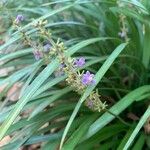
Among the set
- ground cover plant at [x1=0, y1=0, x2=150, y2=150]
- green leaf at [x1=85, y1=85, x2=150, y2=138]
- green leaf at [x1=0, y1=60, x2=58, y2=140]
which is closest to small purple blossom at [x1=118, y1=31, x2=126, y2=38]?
ground cover plant at [x1=0, y1=0, x2=150, y2=150]

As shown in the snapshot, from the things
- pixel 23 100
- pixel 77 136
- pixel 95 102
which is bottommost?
pixel 77 136

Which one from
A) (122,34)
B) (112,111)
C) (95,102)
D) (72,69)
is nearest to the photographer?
(72,69)

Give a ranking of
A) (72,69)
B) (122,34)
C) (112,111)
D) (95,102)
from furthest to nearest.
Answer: (122,34)
(112,111)
(95,102)
(72,69)

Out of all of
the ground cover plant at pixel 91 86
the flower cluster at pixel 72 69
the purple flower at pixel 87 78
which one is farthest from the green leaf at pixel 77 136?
the purple flower at pixel 87 78

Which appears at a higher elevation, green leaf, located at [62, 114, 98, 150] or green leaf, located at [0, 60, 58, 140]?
green leaf, located at [0, 60, 58, 140]

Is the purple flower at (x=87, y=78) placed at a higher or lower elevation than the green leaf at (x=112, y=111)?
higher

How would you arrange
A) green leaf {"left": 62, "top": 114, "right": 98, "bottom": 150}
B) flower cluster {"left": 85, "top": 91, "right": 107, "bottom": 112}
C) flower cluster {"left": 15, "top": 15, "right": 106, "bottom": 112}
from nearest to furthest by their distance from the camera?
flower cluster {"left": 15, "top": 15, "right": 106, "bottom": 112} → flower cluster {"left": 85, "top": 91, "right": 107, "bottom": 112} → green leaf {"left": 62, "top": 114, "right": 98, "bottom": 150}

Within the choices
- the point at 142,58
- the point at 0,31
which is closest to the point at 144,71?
the point at 142,58

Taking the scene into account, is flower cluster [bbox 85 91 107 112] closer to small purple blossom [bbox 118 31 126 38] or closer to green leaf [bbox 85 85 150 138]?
green leaf [bbox 85 85 150 138]

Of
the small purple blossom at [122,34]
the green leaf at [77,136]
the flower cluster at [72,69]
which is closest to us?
the flower cluster at [72,69]

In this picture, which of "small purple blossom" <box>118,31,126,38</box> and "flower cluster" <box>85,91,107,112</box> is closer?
"flower cluster" <box>85,91,107,112</box>

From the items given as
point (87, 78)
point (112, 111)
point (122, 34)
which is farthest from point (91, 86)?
point (122, 34)

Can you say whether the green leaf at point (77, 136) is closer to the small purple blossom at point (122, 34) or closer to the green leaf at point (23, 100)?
the green leaf at point (23, 100)

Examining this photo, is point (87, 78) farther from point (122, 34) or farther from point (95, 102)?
point (122, 34)
